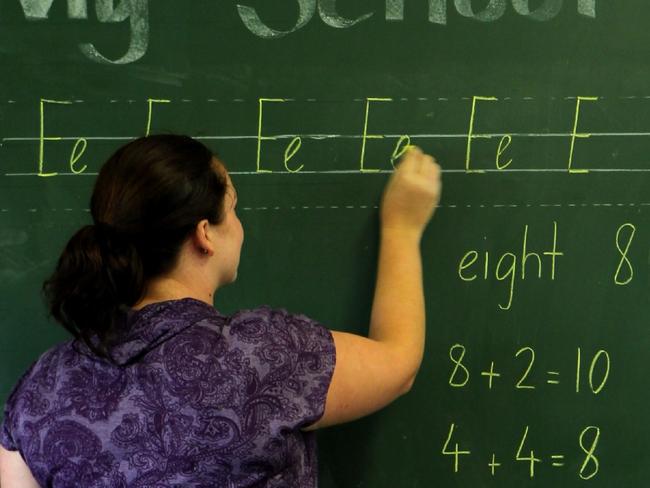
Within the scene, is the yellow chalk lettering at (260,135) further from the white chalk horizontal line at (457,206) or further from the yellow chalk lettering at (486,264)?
the yellow chalk lettering at (486,264)

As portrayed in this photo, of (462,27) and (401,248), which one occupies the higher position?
(462,27)

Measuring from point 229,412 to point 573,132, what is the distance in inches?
28.5

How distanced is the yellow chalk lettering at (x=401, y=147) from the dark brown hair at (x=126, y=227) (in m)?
0.40

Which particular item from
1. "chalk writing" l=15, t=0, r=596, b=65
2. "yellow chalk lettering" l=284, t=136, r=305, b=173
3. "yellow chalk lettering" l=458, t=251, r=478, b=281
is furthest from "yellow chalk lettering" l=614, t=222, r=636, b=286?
"yellow chalk lettering" l=284, t=136, r=305, b=173

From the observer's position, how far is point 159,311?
2.92 ft

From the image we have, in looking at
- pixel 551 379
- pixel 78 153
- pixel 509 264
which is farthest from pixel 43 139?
pixel 551 379

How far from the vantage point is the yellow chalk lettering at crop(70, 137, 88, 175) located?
123 centimetres

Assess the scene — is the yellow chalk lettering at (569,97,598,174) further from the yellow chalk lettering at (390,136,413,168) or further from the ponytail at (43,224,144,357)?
the ponytail at (43,224,144,357)

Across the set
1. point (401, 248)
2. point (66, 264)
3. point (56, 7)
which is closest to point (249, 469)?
point (66, 264)

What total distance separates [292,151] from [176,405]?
0.51m

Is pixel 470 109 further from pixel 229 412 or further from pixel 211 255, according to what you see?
pixel 229 412

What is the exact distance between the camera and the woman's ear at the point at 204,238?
35.9 inches

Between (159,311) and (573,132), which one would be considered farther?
(573,132)

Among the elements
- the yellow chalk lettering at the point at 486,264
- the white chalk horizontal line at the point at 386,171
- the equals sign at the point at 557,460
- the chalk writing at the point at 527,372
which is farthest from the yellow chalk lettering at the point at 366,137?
the equals sign at the point at 557,460
